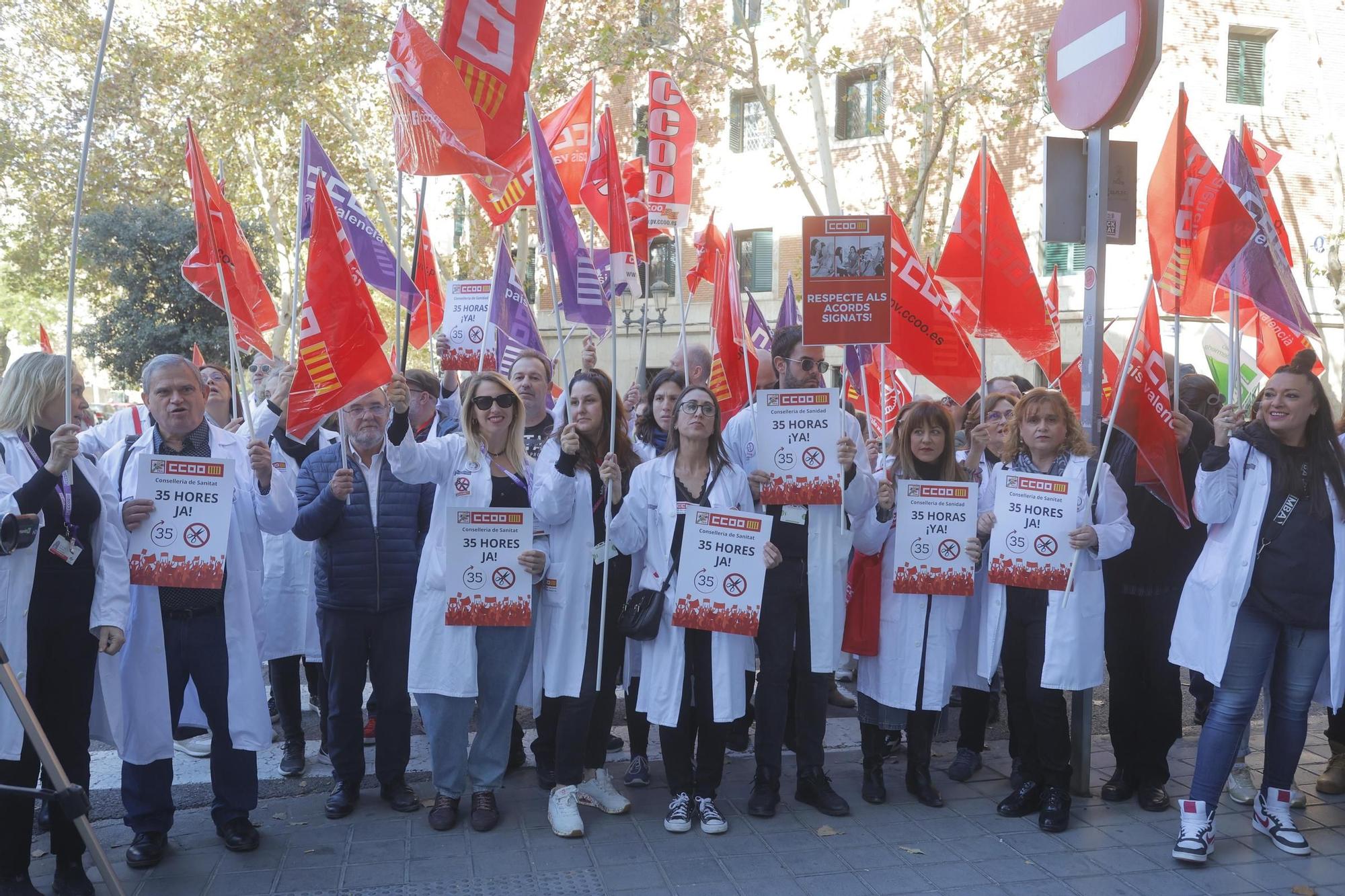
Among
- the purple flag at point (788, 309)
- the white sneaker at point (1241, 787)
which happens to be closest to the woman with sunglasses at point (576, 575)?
the white sneaker at point (1241, 787)

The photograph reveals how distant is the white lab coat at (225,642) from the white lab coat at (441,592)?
61 centimetres

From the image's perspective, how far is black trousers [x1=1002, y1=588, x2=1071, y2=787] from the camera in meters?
5.14

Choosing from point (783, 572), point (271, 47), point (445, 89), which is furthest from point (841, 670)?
point (271, 47)

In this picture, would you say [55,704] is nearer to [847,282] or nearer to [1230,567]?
[847,282]

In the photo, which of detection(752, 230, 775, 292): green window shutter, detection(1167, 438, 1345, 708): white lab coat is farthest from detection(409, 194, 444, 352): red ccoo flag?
detection(752, 230, 775, 292): green window shutter

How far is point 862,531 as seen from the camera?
17.8ft

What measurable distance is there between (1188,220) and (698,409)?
2.58m

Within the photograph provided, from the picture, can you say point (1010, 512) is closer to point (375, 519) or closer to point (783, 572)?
point (783, 572)

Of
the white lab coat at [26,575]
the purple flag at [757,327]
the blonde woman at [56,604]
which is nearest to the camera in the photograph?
the white lab coat at [26,575]

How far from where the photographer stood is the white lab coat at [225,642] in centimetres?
458

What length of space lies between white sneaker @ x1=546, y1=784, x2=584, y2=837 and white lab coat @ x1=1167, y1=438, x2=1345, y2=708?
107 inches

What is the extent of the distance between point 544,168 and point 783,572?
2.20m

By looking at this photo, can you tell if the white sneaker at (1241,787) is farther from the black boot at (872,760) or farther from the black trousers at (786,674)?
the black trousers at (786,674)

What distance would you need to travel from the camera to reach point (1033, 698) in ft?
17.0
